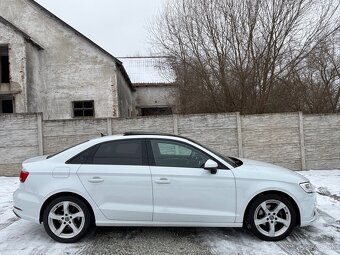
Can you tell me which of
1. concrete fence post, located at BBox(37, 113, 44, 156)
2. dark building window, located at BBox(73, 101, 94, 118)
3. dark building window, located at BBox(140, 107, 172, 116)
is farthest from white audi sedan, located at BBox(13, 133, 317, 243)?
dark building window, located at BBox(140, 107, 172, 116)

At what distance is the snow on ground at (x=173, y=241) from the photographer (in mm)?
4391

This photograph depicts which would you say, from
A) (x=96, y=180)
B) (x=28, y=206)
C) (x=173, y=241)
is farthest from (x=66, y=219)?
(x=173, y=241)

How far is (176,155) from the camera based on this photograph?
4980 millimetres

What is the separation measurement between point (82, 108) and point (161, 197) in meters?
14.3

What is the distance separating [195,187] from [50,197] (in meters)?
2.14

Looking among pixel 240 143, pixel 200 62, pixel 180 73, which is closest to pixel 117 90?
pixel 180 73

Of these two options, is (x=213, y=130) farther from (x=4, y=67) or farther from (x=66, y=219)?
(x=4, y=67)

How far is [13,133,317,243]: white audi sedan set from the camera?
15.3 ft

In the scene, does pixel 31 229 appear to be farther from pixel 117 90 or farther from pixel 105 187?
pixel 117 90

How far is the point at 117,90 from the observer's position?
17906 mm

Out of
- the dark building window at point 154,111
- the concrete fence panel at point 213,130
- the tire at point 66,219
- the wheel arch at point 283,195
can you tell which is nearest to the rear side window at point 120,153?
the tire at point 66,219

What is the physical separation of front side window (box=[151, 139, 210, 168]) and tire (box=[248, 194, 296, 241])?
1.03 m

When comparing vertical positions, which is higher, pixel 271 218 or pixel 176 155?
pixel 176 155

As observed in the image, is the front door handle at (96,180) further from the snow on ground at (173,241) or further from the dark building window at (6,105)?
the dark building window at (6,105)
